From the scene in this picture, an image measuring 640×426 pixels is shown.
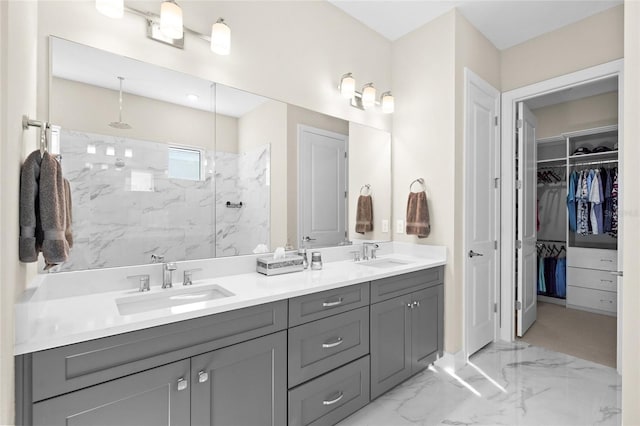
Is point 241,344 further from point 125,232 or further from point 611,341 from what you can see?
point 611,341

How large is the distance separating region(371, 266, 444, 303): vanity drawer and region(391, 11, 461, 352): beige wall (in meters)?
0.16

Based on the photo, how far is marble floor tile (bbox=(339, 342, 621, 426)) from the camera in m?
1.91

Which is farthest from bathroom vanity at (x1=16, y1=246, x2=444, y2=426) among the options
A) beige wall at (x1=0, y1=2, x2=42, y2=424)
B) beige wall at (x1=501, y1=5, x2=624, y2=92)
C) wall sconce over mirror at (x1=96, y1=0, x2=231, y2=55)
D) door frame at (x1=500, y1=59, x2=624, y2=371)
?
beige wall at (x1=501, y1=5, x2=624, y2=92)

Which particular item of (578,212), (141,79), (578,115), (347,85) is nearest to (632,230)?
(347,85)


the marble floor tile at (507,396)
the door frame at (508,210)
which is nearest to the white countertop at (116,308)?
the marble floor tile at (507,396)

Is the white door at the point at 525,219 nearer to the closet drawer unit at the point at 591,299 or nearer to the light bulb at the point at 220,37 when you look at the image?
the closet drawer unit at the point at 591,299

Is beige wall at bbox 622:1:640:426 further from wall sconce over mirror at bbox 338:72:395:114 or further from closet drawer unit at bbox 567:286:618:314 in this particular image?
closet drawer unit at bbox 567:286:618:314

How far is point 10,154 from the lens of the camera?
89 centimetres

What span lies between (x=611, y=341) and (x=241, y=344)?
358 cm

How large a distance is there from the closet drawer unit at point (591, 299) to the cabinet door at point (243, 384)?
4143mm

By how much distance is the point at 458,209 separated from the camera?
2580 mm

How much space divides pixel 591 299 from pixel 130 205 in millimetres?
4938

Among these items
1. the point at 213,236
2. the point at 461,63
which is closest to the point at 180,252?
the point at 213,236

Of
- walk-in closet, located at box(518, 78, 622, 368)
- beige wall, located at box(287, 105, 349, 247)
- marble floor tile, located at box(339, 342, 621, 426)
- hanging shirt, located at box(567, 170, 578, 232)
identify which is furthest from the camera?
hanging shirt, located at box(567, 170, 578, 232)
